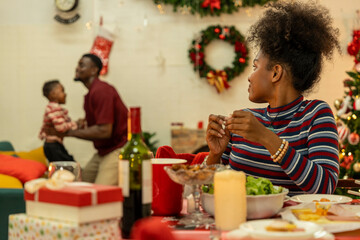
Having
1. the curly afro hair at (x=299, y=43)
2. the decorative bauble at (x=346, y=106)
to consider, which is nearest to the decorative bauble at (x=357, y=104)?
the decorative bauble at (x=346, y=106)

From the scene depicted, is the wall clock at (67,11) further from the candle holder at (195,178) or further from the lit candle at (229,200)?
the lit candle at (229,200)

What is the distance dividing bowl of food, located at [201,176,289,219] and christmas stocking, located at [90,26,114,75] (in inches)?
173

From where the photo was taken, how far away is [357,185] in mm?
2303

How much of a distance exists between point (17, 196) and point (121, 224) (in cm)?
132

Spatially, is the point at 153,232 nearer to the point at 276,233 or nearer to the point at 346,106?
the point at 276,233

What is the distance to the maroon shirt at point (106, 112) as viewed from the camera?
4.38 meters

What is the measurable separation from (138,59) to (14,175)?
2.07m

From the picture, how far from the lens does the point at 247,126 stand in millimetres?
1457

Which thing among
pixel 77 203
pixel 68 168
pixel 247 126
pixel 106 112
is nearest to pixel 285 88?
pixel 247 126

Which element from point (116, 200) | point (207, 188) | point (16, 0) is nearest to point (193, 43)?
point (16, 0)

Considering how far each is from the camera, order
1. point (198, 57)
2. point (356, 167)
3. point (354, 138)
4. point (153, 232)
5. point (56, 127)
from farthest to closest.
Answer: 1. point (198, 57)
2. point (56, 127)
3. point (354, 138)
4. point (356, 167)
5. point (153, 232)

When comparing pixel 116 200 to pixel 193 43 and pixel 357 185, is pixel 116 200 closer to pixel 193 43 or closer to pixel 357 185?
pixel 357 185

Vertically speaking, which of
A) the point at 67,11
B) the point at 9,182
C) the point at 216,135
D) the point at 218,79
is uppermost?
the point at 67,11

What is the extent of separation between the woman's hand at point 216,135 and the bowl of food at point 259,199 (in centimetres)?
40
